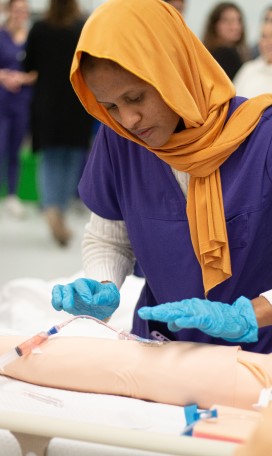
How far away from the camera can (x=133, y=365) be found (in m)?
1.49

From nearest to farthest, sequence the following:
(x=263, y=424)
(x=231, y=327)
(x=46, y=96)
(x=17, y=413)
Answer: (x=263, y=424) → (x=17, y=413) → (x=231, y=327) → (x=46, y=96)

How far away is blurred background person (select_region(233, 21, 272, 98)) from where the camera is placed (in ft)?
11.5

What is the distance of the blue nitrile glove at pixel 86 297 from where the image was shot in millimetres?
1593

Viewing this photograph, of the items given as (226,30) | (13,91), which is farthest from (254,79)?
(13,91)

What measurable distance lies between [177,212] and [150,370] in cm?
34

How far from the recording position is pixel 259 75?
358cm

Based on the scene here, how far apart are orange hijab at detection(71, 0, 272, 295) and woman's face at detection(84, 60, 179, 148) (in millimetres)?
32

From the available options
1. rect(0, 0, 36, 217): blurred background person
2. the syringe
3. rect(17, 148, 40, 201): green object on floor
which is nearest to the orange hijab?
the syringe

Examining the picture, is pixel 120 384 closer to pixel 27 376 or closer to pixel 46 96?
pixel 27 376

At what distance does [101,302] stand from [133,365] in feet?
0.58

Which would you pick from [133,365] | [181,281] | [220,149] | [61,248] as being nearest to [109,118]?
[220,149]

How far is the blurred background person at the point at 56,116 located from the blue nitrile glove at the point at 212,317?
9.98ft

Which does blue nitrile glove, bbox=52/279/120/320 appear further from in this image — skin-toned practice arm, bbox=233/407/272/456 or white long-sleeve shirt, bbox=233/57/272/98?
white long-sleeve shirt, bbox=233/57/272/98

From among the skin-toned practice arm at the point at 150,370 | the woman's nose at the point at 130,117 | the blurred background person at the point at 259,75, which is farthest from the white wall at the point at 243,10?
the skin-toned practice arm at the point at 150,370
